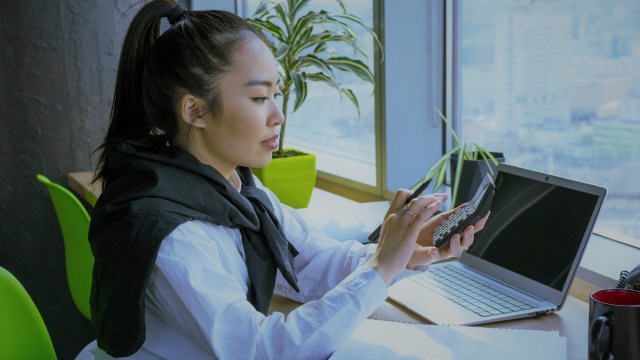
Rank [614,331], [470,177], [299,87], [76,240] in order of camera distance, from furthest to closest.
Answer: [299,87] → [76,240] → [470,177] → [614,331]

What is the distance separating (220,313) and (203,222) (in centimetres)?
20

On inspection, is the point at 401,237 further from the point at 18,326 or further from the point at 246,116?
the point at 18,326

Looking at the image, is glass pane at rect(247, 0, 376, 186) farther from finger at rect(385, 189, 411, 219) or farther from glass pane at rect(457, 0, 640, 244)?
finger at rect(385, 189, 411, 219)

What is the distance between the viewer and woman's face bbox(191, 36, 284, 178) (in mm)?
1299

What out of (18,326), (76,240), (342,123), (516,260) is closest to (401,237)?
(516,260)

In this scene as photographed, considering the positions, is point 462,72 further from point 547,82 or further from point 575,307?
point 575,307

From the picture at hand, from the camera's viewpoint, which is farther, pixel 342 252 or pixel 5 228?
pixel 5 228

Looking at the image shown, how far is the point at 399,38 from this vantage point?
91.0 inches

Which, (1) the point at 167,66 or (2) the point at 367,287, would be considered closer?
(2) the point at 367,287

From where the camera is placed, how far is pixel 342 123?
303cm

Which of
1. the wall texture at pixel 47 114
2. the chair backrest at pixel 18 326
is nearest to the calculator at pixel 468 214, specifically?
the chair backrest at pixel 18 326

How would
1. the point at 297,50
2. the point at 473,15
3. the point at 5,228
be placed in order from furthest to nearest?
the point at 5,228
the point at 297,50
the point at 473,15

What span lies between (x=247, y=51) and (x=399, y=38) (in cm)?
108

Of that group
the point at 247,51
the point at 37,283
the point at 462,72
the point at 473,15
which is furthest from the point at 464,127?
the point at 37,283
